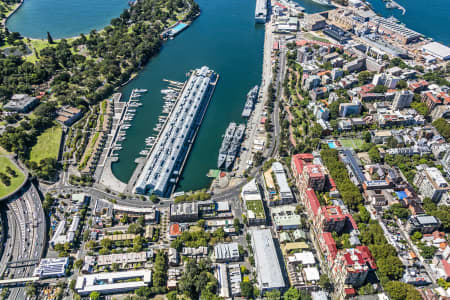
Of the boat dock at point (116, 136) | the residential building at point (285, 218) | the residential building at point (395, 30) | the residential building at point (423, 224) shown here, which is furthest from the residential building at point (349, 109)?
the boat dock at point (116, 136)

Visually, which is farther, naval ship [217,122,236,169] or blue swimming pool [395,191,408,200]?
naval ship [217,122,236,169]

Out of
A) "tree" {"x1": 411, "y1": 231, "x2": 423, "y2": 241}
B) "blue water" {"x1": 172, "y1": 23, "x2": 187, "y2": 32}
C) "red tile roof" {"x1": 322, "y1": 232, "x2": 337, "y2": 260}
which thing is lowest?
"tree" {"x1": 411, "y1": 231, "x2": 423, "y2": 241}

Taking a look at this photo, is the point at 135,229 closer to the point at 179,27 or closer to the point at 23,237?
the point at 23,237

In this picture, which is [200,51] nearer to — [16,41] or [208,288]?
[16,41]

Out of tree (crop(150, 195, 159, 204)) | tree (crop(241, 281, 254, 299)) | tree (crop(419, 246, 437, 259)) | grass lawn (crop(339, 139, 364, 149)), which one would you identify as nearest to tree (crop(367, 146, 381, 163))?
grass lawn (crop(339, 139, 364, 149))

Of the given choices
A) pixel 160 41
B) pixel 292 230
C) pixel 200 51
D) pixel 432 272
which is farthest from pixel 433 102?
pixel 160 41

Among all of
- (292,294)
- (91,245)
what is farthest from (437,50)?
(91,245)

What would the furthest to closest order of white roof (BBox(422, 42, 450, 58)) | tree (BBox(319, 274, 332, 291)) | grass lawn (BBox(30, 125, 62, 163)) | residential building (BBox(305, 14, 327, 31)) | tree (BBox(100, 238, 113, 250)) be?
residential building (BBox(305, 14, 327, 31)), white roof (BBox(422, 42, 450, 58)), grass lawn (BBox(30, 125, 62, 163)), tree (BBox(100, 238, 113, 250)), tree (BBox(319, 274, 332, 291))

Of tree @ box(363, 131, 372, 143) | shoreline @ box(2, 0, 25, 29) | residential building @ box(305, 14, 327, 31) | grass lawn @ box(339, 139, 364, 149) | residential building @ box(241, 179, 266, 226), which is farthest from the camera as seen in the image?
shoreline @ box(2, 0, 25, 29)

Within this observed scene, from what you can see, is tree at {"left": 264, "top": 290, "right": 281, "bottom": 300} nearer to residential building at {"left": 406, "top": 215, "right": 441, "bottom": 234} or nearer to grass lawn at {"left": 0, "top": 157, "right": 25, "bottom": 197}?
residential building at {"left": 406, "top": 215, "right": 441, "bottom": 234}
